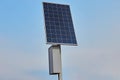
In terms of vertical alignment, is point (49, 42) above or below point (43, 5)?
below

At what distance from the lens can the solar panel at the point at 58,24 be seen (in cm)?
1563

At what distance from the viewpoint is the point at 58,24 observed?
1627cm

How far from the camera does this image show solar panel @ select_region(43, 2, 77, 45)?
15633 millimetres

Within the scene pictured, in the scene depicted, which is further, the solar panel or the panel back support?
the solar panel

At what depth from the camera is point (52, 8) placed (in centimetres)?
1670

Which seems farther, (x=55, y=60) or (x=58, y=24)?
(x=58, y=24)

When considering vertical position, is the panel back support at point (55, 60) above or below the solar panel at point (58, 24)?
below

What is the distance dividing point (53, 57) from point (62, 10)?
3.25 m

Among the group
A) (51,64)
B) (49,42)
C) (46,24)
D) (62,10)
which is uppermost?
(62,10)

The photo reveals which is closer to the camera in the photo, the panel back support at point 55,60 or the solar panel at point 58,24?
the panel back support at point 55,60

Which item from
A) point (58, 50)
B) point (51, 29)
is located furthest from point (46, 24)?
point (58, 50)

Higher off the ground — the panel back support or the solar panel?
the solar panel

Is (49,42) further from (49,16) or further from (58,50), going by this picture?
(49,16)

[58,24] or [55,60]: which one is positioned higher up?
[58,24]
